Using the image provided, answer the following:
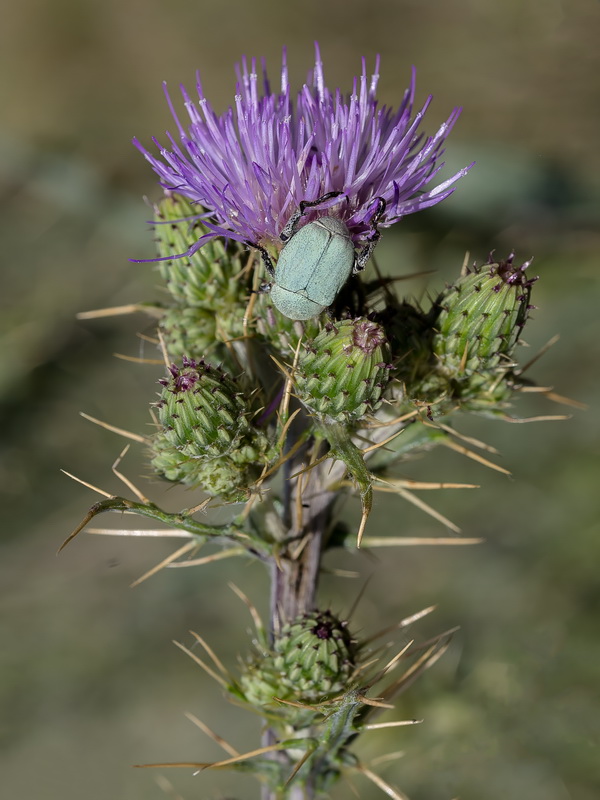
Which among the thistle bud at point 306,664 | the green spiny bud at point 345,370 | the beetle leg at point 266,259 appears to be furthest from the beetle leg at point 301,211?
the thistle bud at point 306,664

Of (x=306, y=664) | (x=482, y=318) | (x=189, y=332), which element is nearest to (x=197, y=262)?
(x=189, y=332)

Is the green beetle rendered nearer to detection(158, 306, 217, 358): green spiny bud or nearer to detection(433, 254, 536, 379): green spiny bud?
detection(433, 254, 536, 379): green spiny bud

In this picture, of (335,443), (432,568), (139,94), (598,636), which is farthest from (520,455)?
(139,94)

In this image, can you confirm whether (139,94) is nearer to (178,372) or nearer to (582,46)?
(582,46)

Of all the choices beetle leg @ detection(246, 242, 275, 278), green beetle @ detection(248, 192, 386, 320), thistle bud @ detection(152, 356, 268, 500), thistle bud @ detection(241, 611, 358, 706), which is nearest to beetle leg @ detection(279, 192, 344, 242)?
green beetle @ detection(248, 192, 386, 320)

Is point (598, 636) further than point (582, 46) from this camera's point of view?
No

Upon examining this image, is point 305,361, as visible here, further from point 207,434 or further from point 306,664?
point 306,664

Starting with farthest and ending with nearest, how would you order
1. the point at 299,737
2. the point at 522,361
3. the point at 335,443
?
1. the point at 522,361
2. the point at 299,737
3. the point at 335,443
